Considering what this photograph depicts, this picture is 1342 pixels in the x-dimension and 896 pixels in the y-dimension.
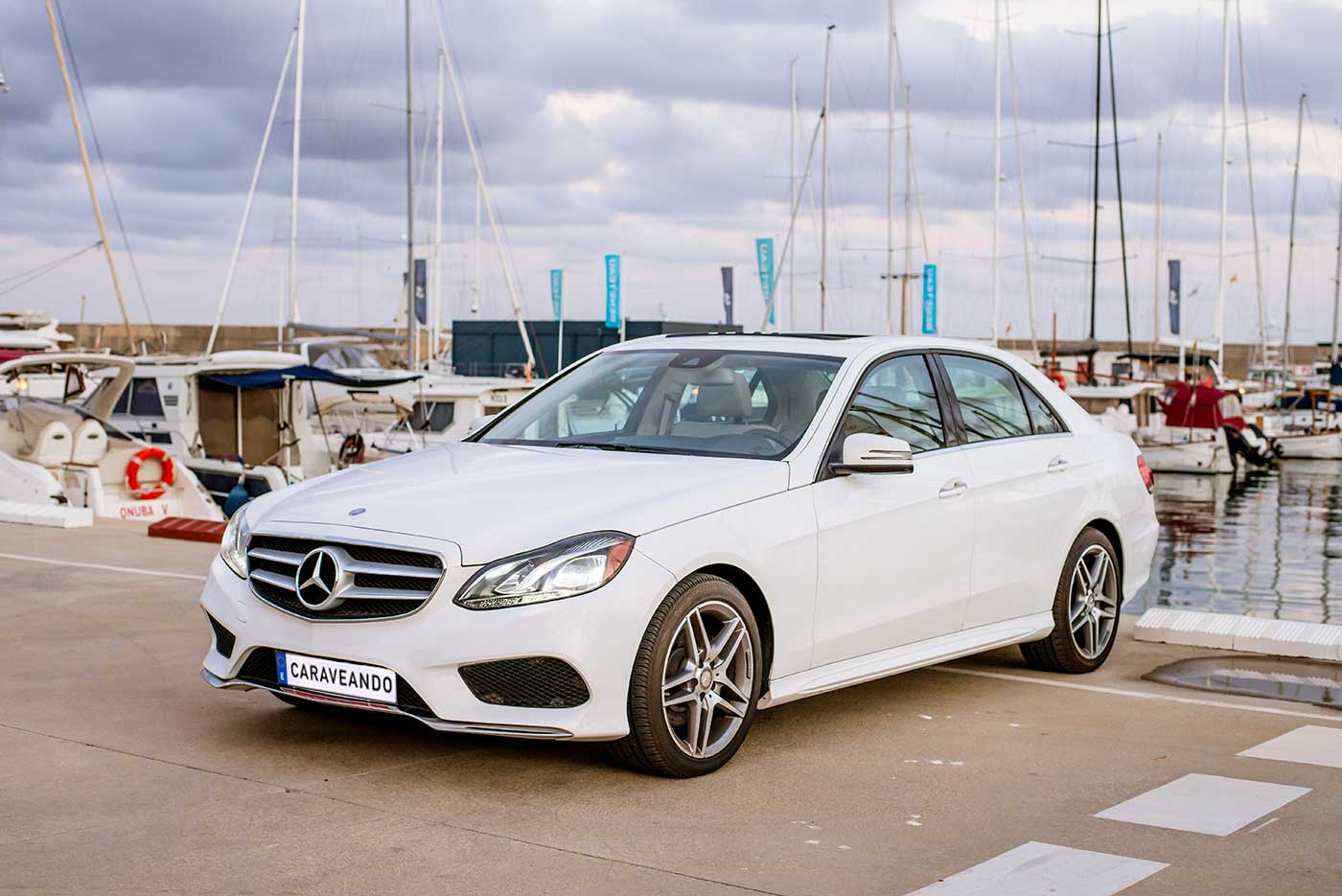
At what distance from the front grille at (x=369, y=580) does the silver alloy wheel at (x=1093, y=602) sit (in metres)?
3.73

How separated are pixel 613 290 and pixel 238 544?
45.4 meters

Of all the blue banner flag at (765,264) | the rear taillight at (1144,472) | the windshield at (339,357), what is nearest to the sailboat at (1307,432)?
the blue banner flag at (765,264)

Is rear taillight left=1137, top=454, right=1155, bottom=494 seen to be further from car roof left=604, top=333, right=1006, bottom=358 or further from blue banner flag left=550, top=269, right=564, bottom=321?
blue banner flag left=550, top=269, right=564, bottom=321

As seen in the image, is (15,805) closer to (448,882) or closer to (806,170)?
(448,882)

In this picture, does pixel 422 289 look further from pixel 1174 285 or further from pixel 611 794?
pixel 611 794

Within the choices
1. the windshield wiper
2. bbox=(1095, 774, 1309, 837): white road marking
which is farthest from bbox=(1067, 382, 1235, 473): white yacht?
bbox=(1095, 774, 1309, 837): white road marking

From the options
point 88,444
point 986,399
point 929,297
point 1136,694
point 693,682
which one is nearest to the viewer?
point 693,682

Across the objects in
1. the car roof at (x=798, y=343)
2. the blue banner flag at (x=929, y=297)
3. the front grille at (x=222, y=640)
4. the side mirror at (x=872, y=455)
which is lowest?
the front grille at (x=222, y=640)

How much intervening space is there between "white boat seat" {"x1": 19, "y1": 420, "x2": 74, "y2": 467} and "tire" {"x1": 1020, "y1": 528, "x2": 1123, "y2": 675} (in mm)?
14240

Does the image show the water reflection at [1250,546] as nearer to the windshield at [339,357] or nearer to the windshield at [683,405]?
the windshield at [683,405]

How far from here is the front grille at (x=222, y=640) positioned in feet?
19.5

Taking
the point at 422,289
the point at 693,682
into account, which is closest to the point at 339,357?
the point at 422,289

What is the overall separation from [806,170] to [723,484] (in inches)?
1720

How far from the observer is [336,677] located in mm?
5508
